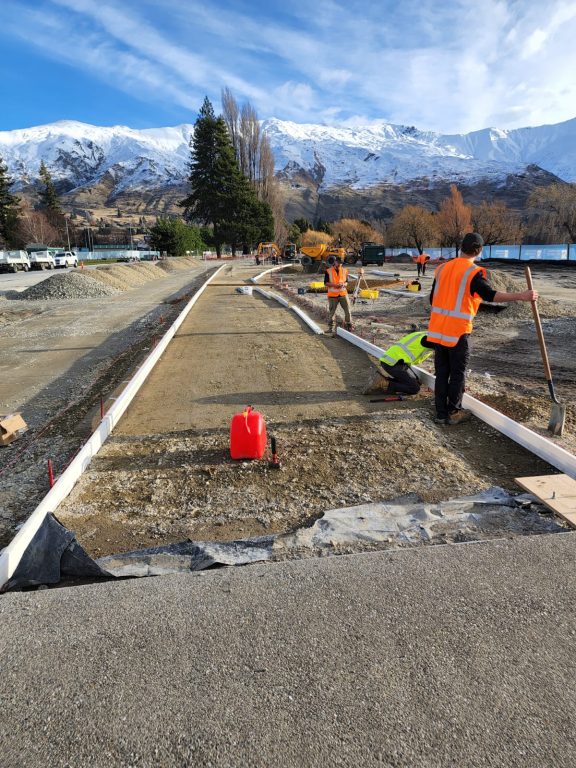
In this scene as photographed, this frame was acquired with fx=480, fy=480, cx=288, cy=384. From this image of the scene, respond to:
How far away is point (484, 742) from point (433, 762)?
22cm

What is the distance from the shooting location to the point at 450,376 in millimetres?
5262

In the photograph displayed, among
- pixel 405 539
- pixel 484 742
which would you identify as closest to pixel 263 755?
pixel 484 742

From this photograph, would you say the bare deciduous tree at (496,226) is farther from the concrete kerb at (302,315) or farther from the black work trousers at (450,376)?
the black work trousers at (450,376)

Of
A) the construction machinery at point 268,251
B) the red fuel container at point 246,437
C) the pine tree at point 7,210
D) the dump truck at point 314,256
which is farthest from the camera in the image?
the pine tree at point 7,210

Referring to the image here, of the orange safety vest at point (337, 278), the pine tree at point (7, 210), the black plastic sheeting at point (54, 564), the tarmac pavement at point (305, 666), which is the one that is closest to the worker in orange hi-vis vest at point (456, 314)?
the tarmac pavement at point (305, 666)

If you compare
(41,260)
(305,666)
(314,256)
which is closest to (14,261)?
(41,260)

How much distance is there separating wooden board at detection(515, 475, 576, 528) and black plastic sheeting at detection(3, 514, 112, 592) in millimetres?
2967

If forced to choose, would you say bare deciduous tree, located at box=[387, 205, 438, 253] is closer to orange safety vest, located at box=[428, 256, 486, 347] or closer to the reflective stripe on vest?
the reflective stripe on vest

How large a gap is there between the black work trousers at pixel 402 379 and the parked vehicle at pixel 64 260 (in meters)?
46.9

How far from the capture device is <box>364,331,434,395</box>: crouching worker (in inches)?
235

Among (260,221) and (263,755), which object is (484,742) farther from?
(260,221)

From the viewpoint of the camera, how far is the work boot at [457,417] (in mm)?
5211

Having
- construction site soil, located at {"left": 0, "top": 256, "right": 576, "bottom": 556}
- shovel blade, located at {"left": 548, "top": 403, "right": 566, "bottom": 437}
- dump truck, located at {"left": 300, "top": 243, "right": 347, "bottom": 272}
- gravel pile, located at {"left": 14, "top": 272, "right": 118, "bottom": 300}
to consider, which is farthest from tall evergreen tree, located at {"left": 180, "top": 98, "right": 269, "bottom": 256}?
shovel blade, located at {"left": 548, "top": 403, "right": 566, "bottom": 437}

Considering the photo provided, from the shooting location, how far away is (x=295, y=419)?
5.51 meters
